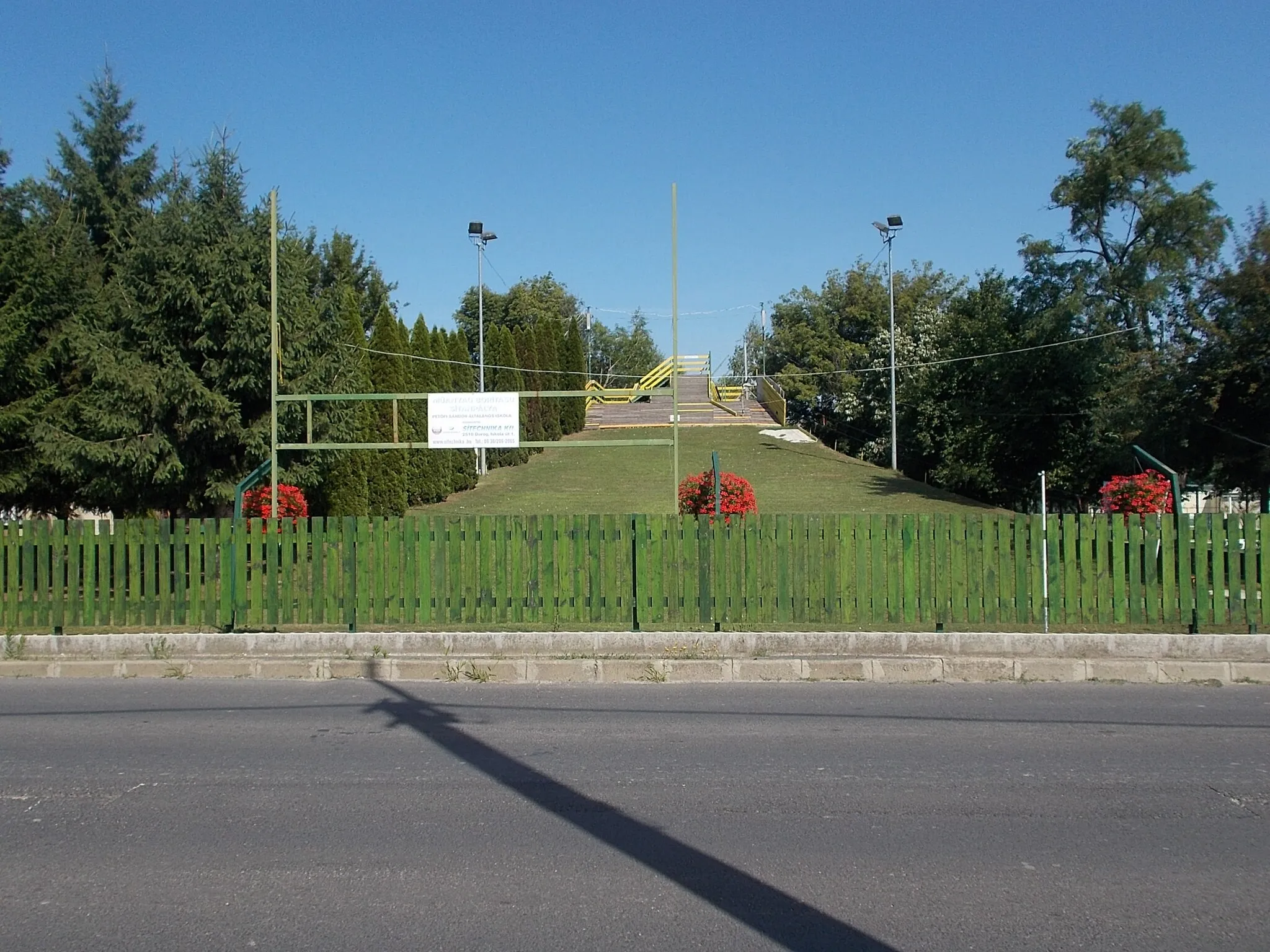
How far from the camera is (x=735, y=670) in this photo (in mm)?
10961

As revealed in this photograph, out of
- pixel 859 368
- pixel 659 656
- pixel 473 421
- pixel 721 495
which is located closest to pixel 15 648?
pixel 473 421

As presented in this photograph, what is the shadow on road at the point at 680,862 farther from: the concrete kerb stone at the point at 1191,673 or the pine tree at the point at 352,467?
the pine tree at the point at 352,467

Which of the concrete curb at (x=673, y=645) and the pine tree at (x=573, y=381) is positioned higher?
the pine tree at (x=573, y=381)

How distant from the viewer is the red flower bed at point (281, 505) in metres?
16.7

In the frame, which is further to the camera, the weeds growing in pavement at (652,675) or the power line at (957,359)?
the power line at (957,359)

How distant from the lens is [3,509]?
2189cm

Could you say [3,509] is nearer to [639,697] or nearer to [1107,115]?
[639,697]

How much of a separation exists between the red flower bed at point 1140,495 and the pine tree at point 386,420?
17.2 meters

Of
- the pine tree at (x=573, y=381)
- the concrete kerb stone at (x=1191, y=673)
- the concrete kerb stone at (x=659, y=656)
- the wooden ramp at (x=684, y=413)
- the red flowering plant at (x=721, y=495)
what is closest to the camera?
the concrete kerb stone at (x=1191, y=673)

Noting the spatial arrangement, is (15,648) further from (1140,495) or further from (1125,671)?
(1140,495)

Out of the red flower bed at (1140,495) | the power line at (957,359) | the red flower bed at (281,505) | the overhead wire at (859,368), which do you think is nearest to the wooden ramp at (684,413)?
the overhead wire at (859,368)

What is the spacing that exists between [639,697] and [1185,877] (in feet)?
18.2

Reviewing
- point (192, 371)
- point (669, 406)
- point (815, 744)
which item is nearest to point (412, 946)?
point (815, 744)

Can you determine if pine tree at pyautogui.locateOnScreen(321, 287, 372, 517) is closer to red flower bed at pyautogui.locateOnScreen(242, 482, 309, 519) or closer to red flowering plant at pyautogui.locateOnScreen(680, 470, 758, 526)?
red flower bed at pyautogui.locateOnScreen(242, 482, 309, 519)
